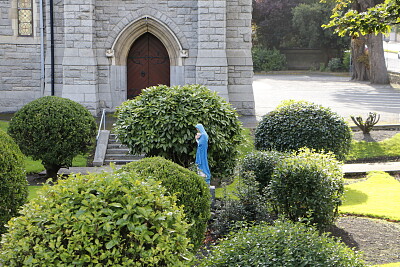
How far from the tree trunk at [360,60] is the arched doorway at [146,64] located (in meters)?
20.1

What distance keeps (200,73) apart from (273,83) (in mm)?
19345

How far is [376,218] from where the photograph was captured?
11.9 meters

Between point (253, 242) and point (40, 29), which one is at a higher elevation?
point (40, 29)

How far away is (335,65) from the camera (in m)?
48.2

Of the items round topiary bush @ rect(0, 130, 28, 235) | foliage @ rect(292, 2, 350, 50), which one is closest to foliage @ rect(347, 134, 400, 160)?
round topiary bush @ rect(0, 130, 28, 235)

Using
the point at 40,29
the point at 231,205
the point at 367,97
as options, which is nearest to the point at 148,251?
the point at 231,205

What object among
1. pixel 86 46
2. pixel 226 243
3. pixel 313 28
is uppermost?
pixel 313 28

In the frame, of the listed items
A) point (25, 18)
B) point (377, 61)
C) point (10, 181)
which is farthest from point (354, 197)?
point (377, 61)

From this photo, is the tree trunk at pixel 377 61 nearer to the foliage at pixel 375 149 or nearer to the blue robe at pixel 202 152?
the foliage at pixel 375 149

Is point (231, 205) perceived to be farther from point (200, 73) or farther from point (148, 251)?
point (200, 73)

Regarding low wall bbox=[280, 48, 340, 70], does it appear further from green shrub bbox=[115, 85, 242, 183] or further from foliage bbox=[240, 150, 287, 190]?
foliage bbox=[240, 150, 287, 190]

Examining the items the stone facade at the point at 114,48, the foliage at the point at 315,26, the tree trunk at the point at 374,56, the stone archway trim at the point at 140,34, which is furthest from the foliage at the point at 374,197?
the foliage at the point at 315,26

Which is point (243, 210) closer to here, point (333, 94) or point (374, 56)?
point (333, 94)

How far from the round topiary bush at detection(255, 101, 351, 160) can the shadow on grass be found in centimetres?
92
